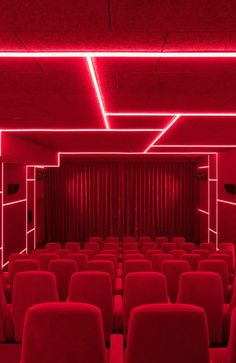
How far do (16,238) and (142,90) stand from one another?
312 inches

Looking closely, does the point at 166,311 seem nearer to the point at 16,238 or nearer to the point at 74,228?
the point at 16,238

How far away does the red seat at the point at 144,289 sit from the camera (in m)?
3.66

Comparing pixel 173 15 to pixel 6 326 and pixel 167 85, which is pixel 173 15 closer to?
pixel 167 85

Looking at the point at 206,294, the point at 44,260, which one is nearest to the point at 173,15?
the point at 206,294

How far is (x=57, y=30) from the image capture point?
2.62 meters

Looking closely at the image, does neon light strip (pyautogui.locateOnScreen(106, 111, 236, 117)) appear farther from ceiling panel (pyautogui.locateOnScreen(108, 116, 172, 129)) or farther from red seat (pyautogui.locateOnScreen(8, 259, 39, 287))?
red seat (pyautogui.locateOnScreen(8, 259, 39, 287))

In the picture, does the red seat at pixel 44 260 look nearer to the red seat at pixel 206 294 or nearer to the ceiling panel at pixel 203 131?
the ceiling panel at pixel 203 131

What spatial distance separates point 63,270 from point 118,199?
1183 centimetres

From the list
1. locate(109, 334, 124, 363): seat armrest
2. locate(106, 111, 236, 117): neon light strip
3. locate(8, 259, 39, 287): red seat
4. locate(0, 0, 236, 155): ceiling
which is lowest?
locate(109, 334, 124, 363): seat armrest

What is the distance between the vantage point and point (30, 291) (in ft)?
12.2

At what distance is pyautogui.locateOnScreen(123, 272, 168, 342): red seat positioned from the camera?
3.66 meters

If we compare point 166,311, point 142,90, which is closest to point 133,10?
point 166,311

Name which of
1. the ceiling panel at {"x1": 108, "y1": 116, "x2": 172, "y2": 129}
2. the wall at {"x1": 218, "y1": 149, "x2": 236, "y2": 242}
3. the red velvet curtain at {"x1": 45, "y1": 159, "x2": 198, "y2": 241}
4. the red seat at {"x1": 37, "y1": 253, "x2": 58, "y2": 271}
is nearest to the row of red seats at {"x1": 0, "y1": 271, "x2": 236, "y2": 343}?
the red seat at {"x1": 37, "y1": 253, "x2": 58, "y2": 271}

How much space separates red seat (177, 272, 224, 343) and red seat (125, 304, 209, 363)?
4.66 feet
